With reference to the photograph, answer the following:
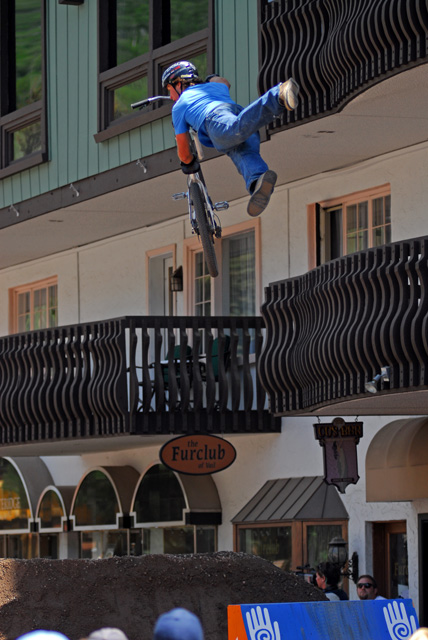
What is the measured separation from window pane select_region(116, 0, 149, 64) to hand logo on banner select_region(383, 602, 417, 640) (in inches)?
459

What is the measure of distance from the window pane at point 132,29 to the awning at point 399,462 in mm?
6508

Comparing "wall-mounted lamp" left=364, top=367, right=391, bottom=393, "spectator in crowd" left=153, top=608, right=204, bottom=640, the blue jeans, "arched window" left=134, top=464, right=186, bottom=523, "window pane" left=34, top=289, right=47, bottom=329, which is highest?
"window pane" left=34, top=289, right=47, bottom=329

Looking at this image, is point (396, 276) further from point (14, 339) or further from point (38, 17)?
point (38, 17)

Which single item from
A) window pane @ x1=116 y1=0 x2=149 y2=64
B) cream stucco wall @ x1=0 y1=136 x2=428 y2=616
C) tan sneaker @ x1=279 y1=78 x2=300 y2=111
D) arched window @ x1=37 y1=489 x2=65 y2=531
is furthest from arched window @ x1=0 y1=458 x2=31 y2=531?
tan sneaker @ x1=279 y1=78 x2=300 y2=111

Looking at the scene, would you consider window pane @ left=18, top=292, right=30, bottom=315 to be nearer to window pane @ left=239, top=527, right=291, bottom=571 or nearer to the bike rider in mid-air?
window pane @ left=239, top=527, right=291, bottom=571

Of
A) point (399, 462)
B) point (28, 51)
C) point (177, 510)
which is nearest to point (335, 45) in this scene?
point (399, 462)

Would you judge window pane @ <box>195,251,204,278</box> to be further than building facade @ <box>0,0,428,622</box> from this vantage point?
Yes

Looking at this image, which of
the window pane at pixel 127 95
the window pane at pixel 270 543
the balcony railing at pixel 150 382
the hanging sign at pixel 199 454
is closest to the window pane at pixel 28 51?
the window pane at pixel 127 95

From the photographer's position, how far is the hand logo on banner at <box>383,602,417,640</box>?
10.4 meters

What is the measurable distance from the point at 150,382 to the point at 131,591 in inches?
206

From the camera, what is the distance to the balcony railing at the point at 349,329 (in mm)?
14258

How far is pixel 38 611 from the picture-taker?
13.7 m

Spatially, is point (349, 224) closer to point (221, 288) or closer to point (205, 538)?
point (221, 288)

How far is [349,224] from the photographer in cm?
1909
